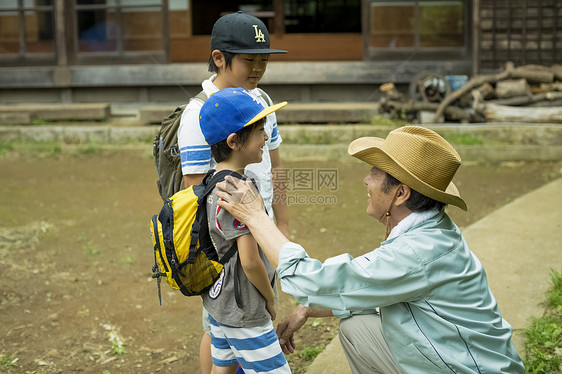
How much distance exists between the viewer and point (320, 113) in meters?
Answer: 8.32

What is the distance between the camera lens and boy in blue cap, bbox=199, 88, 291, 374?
208cm

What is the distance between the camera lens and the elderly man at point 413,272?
191 centimetres

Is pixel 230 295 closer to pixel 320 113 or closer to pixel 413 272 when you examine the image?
pixel 413 272

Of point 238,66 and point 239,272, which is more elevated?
point 238,66

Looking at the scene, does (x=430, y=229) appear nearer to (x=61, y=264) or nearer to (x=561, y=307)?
(x=561, y=307)

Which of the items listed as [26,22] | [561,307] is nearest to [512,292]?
[561,307]

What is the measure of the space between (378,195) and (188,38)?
26.4 feet

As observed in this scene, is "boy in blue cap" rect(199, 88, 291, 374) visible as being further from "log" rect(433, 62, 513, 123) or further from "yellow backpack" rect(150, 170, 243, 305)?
"log" rect(433, 62, 513, 123)

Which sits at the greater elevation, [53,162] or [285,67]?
[285,67]

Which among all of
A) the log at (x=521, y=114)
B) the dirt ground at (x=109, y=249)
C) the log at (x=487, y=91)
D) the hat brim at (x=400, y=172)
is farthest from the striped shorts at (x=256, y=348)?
the log at (x=487, y=91)

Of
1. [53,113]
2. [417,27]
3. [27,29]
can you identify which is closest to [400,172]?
[417,27]

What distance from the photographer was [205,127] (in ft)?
6.99

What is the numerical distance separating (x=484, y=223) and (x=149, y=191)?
3252mm

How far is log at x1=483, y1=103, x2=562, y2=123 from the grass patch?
4861 millimetres
